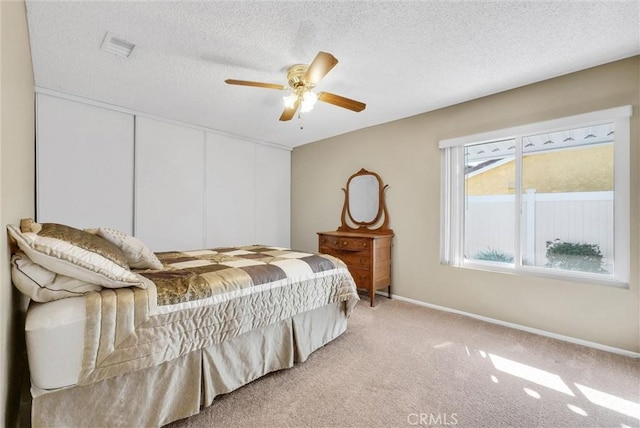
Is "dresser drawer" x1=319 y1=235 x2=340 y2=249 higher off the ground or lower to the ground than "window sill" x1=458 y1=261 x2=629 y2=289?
higher

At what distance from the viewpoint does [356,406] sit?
1.59 meters

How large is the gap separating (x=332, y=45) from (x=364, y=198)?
2.30 m

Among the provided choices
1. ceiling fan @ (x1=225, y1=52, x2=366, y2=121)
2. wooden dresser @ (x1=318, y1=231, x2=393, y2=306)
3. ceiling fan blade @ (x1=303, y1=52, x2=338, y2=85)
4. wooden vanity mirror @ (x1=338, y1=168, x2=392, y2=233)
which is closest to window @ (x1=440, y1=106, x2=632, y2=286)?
wooden dresser @ (x1=318, y1=231, x2=393, y2=306)

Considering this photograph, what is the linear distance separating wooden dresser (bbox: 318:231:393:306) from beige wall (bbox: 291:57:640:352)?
0.19 metres

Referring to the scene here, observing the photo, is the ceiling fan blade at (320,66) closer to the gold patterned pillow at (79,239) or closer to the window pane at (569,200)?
the gold patterned pillow at (79,239)

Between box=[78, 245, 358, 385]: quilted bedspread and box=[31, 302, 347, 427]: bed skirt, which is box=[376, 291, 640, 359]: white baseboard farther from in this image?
box=[31, 302, 347, 427]: bed skirt

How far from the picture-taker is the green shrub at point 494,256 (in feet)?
9.48

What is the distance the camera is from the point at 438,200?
3289mm

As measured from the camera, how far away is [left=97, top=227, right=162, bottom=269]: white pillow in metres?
1.72

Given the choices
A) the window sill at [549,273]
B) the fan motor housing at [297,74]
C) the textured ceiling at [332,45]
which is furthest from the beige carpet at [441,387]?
the textured ceiling at [332,45]

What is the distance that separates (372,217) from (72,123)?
3724 millimetres

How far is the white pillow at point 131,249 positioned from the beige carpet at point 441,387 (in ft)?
3.18

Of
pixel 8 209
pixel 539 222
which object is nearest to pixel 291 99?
pixel 8 209

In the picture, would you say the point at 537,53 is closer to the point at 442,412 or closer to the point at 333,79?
the point at 333,79
